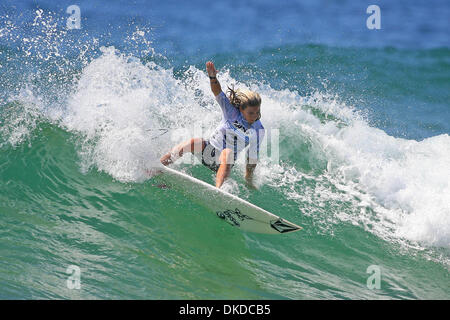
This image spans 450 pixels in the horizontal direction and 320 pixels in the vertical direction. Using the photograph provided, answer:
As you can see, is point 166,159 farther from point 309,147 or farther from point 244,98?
point 309,147

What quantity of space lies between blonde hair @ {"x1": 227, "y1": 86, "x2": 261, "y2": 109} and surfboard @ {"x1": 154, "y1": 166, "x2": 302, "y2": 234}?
1043mm

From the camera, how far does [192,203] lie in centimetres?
626

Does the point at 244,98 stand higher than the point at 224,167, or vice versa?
the point at 244,98

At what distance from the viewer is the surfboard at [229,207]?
18.6 ft

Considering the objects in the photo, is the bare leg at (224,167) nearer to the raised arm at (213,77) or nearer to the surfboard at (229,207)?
the surfboard at (229,207)

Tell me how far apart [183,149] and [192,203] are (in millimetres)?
678

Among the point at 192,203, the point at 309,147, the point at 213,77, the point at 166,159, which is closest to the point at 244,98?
the point at 213,77

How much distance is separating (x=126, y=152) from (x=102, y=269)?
1.84m

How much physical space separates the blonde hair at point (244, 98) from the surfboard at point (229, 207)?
104cm

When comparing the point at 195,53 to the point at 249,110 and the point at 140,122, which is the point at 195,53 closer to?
the point at 140,122

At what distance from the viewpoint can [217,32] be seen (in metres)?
15.4

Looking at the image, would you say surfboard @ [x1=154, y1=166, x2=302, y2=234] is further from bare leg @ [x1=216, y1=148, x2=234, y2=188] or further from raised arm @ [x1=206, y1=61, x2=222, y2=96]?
raised arm @ [x1=206, y1=61, x2=222, y2=96]

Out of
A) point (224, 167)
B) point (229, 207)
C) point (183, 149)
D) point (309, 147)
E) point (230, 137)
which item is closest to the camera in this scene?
point (229, 207)
